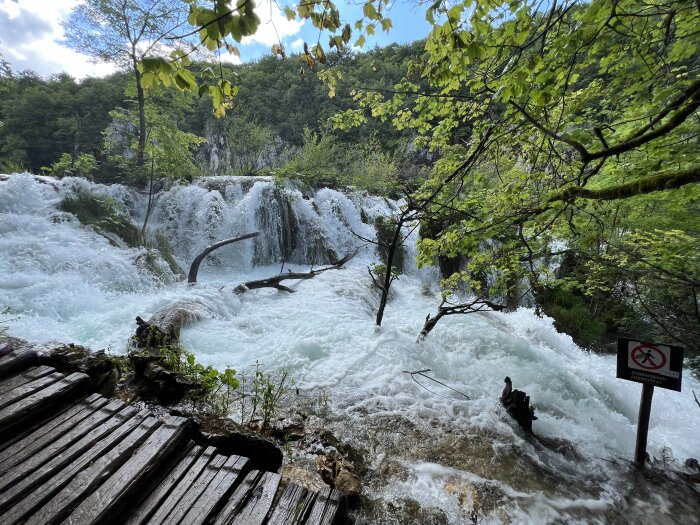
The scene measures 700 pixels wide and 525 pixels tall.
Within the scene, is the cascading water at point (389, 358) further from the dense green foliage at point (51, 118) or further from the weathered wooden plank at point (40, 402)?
the dense green foliage at point (51, 118)

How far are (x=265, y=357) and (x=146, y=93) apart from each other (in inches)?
538

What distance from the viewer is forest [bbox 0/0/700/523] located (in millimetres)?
2217

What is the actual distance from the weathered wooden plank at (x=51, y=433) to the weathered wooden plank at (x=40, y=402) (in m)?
0.09

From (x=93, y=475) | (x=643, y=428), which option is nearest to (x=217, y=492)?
(x=93, y=475)

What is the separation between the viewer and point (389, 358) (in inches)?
206

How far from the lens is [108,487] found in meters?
1.65

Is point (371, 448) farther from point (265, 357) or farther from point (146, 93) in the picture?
point (146, 93)

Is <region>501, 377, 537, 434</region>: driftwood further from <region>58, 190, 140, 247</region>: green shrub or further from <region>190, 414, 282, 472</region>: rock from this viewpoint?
<region>58, 190, 140, 247</region>: green shrub

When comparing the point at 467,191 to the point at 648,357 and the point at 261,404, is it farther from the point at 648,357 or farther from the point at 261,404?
the point at 261,404

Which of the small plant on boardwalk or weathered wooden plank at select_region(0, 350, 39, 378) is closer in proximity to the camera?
weathered wooden plank at select_region(0, 350, 39, 378)

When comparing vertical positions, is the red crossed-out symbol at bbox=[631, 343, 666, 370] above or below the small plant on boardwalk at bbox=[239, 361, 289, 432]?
above

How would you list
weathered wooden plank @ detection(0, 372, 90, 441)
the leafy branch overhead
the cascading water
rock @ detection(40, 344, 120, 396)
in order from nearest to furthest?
the leafy branch overhead < weathered wooden plank @ detection(0, 372, 90, 441) < rock @ detection(40, 344, 120, 396) < the cascading water

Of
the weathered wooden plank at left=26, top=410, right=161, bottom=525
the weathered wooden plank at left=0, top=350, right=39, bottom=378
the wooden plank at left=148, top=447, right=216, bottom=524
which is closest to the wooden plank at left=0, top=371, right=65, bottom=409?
the weathered wooden plank at left=0, top=350, right=39, bottom=378

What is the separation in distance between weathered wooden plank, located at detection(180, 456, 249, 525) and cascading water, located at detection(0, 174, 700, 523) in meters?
1.15
